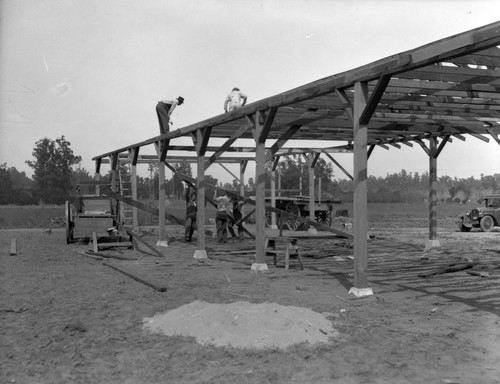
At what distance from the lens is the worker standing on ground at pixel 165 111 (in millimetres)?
15492

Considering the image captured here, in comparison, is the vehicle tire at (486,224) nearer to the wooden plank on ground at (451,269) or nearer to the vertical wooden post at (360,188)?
the wooden plank on ground at (451,269)

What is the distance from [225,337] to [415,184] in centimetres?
9097

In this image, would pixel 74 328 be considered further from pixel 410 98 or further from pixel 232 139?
pixel 410 98

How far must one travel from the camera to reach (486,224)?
73.8 feet

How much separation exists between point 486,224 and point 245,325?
19.9 metres

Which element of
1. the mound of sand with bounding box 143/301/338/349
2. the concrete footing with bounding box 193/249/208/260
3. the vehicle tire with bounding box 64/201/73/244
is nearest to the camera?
the mound of sand with bounding box 143/301/338/349

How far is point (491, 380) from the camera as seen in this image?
422 cm

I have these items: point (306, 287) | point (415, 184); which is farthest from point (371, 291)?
point (415, 184)

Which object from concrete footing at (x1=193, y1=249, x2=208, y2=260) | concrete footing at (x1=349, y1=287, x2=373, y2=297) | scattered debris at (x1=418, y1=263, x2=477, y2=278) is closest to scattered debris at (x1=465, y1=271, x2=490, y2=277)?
scattered debris at (x1=418, y1=263, x2=477, y2=278)

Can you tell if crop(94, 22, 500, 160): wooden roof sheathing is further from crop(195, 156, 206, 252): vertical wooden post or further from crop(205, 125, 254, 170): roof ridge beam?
crop(195, 156, 206, 252): vertical wooden post

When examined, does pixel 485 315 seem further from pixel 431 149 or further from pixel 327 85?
pixel 431 149

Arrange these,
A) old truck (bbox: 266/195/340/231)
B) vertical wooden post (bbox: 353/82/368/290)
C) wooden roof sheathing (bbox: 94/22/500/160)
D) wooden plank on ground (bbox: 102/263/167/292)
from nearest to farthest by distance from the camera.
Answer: wooden roof sheathing (bbox: 94/22/500/160), vertical wooden post (bbox: 353/82/368/290), wooden plank on ground (bbox: 102/263/167/292), old truck (bbox: 266/195/340/231)

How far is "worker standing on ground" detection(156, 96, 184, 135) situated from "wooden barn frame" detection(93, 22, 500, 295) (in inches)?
18.3

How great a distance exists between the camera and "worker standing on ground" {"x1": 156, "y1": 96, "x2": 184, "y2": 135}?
15492 millimetres
